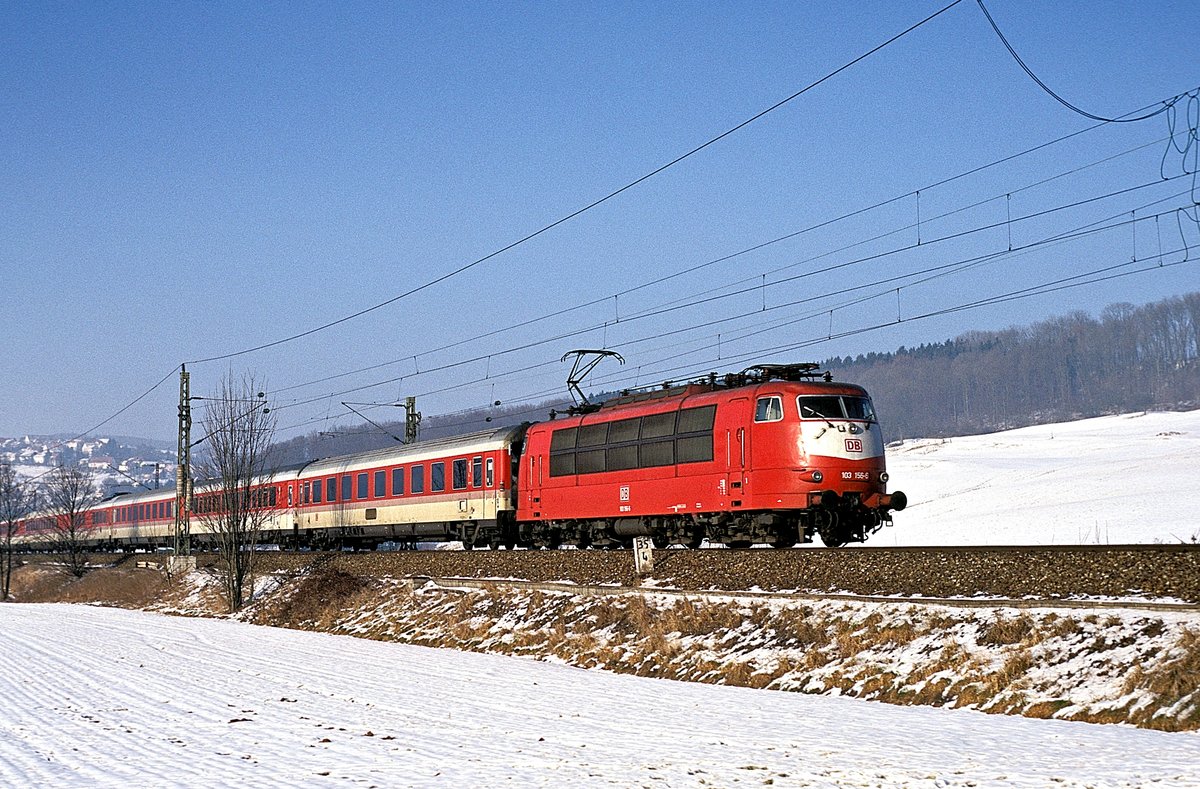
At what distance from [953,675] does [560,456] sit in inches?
762

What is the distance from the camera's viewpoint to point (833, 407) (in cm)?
2748

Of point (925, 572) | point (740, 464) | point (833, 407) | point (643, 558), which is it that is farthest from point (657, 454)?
point (925, 572)

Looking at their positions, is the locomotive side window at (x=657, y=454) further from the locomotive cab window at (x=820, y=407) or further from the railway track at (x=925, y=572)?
the locomotive cab window at (x=820, y=407)

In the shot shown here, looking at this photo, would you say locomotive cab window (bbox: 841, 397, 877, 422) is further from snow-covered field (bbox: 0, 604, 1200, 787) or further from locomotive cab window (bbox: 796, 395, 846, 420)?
snow-covered field (bbox: 0, 604, 1200, 787)

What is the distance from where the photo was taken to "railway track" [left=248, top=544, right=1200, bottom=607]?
17359 millimetres

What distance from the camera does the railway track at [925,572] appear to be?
17359 mm

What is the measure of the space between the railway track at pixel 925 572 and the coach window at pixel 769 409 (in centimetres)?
314

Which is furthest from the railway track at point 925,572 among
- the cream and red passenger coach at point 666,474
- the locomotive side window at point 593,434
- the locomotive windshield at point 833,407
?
the locomotive windshield at point 833,407

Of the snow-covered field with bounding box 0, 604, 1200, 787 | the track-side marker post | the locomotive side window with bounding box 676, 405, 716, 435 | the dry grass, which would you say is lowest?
the snow-covered field with bounding box 0, 604, 1200, 787

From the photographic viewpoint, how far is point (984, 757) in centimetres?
1234

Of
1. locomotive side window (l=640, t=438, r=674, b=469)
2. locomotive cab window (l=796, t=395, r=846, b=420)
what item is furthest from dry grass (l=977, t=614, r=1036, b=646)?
locomotive side window (l=640, t=438, r=674, b=469)

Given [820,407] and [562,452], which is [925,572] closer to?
[820,407]

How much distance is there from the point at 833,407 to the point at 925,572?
7.24m

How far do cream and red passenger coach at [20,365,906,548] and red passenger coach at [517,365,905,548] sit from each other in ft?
0.11
